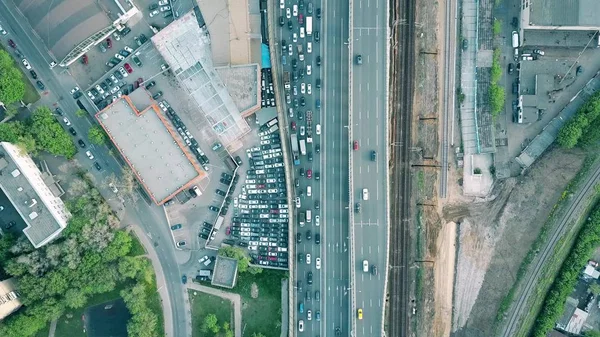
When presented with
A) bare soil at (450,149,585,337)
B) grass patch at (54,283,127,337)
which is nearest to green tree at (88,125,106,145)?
grass patch at (54,283,127,337)

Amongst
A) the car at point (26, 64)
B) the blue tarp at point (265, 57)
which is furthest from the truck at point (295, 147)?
the car at point (26, 64)

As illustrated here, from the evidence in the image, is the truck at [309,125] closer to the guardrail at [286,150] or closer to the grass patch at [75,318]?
the guardrail at [286,150]

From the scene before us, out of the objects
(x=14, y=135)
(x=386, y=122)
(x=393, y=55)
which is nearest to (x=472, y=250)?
(x=386, y=122)

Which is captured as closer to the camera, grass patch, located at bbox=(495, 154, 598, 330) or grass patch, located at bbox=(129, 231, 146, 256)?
grass patch, located at bbox=(129, 231, 146, 256)

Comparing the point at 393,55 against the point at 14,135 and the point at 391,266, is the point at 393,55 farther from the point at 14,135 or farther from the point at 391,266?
the point at 14,135

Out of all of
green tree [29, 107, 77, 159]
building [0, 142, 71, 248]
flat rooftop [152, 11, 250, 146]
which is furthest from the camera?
flat rooftop [152, 11, 250, 146]

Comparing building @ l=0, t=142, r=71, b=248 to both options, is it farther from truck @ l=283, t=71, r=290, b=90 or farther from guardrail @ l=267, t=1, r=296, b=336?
truck @ l=283, t=71, r=290, b=90

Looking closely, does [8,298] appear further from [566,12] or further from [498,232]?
[566,12]
